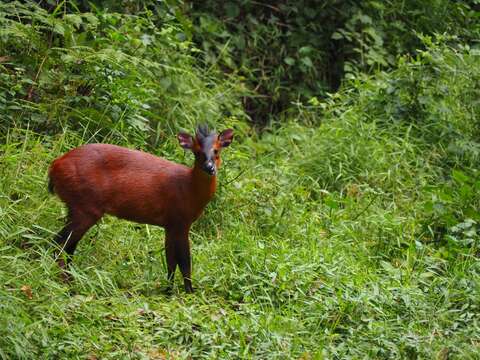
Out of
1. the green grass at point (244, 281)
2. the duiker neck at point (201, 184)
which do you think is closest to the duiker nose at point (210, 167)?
the duiker neck at point (201, 184)

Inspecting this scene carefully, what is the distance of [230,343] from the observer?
19.0 ft

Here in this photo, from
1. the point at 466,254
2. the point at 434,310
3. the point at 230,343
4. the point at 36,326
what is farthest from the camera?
the point at 466,254

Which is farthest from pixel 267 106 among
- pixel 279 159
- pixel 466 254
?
pixel 466 254

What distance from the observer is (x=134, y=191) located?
21.8 ft

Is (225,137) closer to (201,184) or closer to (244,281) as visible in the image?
(201,184)

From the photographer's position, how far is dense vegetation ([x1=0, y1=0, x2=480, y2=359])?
5934 mm

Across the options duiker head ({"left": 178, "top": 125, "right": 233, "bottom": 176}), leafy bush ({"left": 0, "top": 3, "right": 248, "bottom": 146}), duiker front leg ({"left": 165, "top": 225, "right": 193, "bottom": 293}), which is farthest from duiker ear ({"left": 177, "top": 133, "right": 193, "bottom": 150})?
leafy bush ({"left": 0, "top": 3, "right": 248, "bottom": 146})

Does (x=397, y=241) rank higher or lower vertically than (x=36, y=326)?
lower

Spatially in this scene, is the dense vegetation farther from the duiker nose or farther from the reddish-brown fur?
the duiker nose

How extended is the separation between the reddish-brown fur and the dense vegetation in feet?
0.96

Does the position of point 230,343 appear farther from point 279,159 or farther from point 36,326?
point 279,159

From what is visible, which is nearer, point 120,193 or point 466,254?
point 120,193

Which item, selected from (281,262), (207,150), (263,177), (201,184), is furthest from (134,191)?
(263,177)

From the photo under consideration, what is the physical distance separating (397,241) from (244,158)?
62.7 inches
